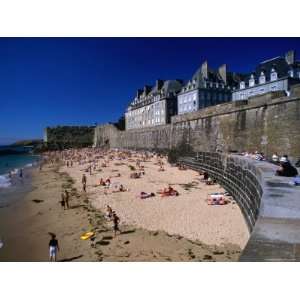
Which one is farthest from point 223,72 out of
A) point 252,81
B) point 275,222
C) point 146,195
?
point 275,222

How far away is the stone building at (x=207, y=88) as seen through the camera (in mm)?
41406

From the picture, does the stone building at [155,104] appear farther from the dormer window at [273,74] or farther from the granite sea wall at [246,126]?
the dormer window at [273,74]

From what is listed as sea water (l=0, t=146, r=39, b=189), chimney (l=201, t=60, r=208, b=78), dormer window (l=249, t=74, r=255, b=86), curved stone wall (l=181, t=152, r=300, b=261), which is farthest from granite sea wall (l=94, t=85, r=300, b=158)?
chimney (l=201, t=60, r=208, b=78)

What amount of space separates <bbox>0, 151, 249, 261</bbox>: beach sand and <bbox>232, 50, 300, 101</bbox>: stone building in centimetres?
2030

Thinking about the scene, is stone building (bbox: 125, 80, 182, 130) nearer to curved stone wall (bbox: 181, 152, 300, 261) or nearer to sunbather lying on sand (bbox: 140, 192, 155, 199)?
sunbather lying on sand (bbox: 140, 192, 155, 199)

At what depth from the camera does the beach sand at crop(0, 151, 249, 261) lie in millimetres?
7699

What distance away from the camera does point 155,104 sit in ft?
168

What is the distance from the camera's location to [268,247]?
3.40 metres

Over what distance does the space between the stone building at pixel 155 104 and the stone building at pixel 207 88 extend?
3.59 meters

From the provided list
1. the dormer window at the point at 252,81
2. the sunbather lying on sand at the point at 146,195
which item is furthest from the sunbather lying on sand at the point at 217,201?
the dormer window at the point at 252,81

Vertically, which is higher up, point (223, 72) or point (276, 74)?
point (223, 72)

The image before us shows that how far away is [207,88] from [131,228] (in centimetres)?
3506

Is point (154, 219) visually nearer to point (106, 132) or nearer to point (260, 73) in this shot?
point (260, 73)

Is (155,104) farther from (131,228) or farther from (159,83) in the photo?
(131,228)
